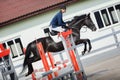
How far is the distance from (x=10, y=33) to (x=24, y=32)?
78cm

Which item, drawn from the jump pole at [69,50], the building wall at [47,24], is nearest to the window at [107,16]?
the building wall at [47,24]

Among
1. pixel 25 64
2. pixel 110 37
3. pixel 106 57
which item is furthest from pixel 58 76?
A: pixel 110 37

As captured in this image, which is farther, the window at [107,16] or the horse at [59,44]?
the window at [107,16]

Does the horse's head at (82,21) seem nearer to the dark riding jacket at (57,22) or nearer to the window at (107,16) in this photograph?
the dark riding jacket at (57,22)

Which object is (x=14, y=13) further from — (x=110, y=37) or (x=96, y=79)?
(x=96, y=79)

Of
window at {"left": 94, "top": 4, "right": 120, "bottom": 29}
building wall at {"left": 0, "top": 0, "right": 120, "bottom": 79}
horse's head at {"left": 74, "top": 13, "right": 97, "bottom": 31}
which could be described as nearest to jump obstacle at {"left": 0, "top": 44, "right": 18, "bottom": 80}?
horse's head at {"left": 74, "top": 13, "right": 97, "bottom": 31}

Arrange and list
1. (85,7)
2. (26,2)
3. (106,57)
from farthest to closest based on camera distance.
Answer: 1. (26,2)
2. (85,7)
3. (106,57)

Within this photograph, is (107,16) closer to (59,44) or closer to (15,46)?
(59,44)

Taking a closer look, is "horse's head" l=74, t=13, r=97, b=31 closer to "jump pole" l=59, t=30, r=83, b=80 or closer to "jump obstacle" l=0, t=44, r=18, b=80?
"jump pole" l=59, t=30, r=83, b=80

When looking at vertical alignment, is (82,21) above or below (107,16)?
below

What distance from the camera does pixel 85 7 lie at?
19.0 metres

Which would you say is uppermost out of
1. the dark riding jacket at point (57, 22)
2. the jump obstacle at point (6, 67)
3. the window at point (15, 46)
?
the dark riding jacket at point (57, 22)

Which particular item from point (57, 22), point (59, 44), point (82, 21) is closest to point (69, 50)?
point (57, 22)

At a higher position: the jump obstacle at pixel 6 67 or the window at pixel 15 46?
the window at pixel 15 46
